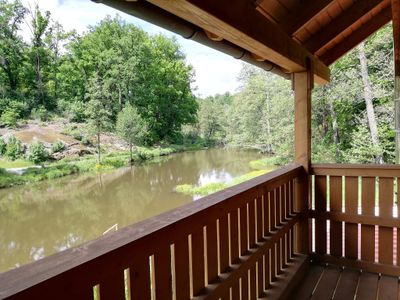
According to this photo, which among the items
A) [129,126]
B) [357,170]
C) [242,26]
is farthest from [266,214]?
[129,126]

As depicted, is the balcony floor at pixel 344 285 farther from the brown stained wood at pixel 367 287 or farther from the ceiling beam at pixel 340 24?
the ceiling beam at pixel 340 24

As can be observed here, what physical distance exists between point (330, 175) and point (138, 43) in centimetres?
2250

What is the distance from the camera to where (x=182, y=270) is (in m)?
1.10

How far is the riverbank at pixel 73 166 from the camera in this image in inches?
534

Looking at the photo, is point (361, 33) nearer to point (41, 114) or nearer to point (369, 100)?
point (369, 100)

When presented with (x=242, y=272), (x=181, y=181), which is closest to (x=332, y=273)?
(x=242, y=272)

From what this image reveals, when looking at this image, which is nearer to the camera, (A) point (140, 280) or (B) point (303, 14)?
(A) point (140, 280)

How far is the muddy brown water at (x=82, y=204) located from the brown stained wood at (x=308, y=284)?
526cm

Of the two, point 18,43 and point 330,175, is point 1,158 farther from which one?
point 330,175

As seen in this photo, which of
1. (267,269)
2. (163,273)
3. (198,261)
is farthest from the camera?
(267,269)

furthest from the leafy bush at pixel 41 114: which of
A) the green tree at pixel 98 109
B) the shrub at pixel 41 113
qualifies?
the green tree at pixel 98 109

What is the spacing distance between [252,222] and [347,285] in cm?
101

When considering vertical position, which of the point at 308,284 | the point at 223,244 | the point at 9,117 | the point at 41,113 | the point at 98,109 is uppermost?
the point at 98,109

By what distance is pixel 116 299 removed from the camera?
797 millimetres
